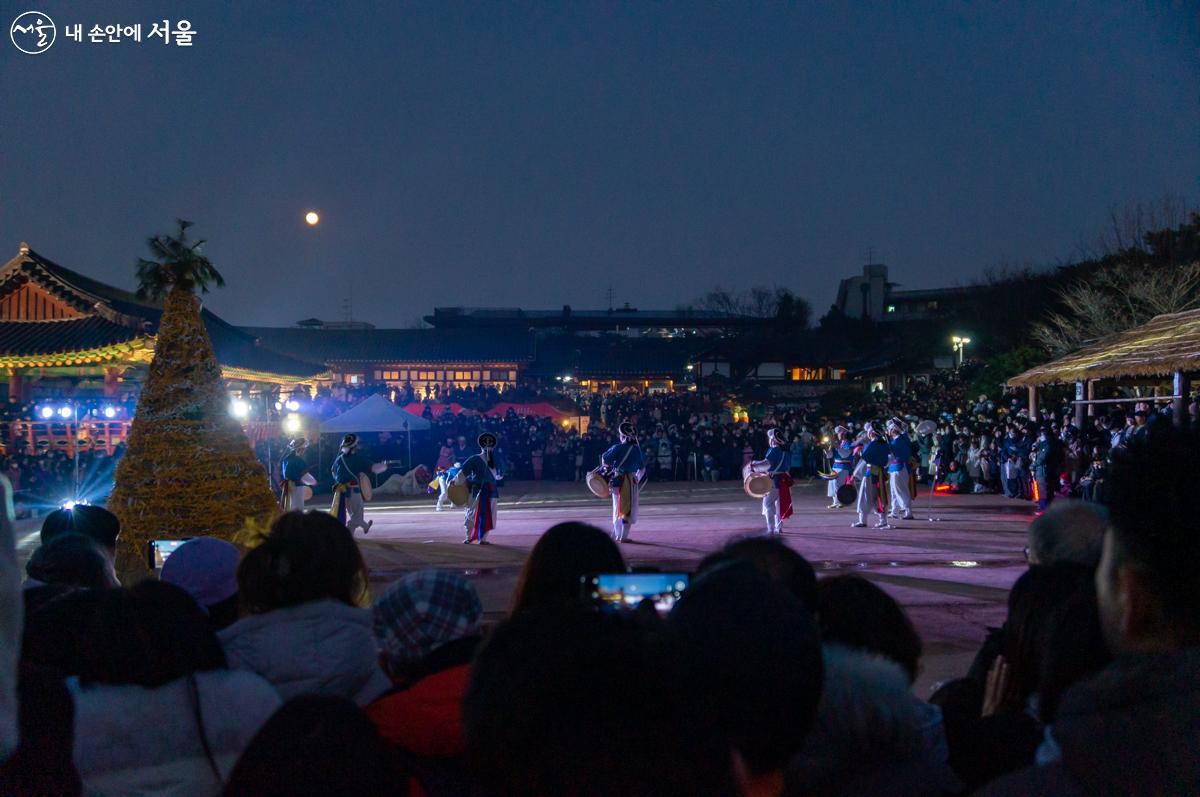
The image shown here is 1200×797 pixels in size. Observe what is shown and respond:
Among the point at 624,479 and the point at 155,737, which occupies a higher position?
the point at 624,479

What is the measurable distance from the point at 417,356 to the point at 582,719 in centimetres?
4093

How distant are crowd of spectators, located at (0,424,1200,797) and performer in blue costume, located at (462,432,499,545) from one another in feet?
32.4

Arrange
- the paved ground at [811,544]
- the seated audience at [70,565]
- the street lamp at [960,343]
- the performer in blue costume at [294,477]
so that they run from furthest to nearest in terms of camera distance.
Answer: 1. the street lamp at [960,343]
2. the performer in blue costume at [294,477]
3. the paved ground at [811,544]
4. the seated audience at [70,565]

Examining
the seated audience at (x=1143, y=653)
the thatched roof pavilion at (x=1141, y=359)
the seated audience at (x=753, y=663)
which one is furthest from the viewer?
the thatched roof pavilion at (x=1141, y=359)

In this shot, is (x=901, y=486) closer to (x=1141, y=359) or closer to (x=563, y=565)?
(x=1141, y=359)

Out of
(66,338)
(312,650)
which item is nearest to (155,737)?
(312,650)

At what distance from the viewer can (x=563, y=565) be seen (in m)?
2.87

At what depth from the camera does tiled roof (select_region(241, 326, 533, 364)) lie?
41.1 meters

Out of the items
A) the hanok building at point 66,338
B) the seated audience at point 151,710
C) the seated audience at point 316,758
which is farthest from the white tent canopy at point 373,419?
the seated audience at point 316,758

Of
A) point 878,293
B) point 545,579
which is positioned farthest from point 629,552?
point 878,293

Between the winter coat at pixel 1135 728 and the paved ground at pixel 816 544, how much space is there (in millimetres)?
4686

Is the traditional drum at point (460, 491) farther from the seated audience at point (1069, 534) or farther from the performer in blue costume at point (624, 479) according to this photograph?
the seated audience at point (1069, 534)

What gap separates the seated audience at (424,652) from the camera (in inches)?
91.0

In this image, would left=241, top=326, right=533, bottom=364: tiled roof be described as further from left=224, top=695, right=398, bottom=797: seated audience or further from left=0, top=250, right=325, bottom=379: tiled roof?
left=224, top=695, right=398, bottom=797: seated audience
